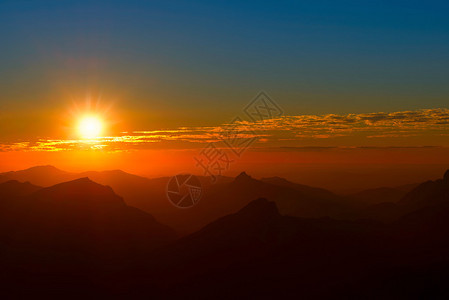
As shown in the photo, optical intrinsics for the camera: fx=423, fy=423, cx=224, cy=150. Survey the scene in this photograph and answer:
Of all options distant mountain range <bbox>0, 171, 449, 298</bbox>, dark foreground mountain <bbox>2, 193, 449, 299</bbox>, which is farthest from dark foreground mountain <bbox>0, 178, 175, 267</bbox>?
dark foreground mountain <bbox>2, 193, 449, 299</bbox>

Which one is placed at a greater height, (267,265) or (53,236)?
(53,236)

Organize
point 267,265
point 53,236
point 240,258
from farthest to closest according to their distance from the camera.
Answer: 1. point 53,236
2. point 240,258
3. point 267,265

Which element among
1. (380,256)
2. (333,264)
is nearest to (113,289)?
(333,264)

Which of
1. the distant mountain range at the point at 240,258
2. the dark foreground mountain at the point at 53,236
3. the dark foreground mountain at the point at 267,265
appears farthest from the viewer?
the dark foreground mountain at the point at 53,236

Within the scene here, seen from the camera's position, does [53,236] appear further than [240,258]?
Yes

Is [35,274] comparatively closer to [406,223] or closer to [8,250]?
[8,250]

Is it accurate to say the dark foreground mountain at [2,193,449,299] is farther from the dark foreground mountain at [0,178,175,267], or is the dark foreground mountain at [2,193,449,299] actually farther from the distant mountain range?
the dark foreground mountain at [0,178,175,267]

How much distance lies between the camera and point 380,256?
469 ft

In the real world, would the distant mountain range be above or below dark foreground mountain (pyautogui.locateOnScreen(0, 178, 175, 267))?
below

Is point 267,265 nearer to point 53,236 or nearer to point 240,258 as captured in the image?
point 240,258

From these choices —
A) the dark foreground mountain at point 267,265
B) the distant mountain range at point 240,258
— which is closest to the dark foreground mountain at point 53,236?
the distant mountain range at point 240,258

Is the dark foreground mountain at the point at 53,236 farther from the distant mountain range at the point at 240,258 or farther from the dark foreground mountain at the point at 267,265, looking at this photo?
the dark foreground mountain at the point at 267,265

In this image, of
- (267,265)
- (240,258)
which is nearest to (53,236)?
(240,258)

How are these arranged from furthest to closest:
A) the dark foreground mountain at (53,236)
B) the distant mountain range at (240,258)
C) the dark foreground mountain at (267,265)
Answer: the dark foreground mountain at (53,236) < the distant mountain range at (240,258) < the dark foreground mountain at (267,265)
